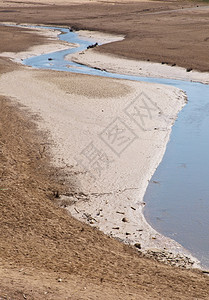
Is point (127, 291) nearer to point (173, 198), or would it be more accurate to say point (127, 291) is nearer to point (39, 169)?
point (173, 198)

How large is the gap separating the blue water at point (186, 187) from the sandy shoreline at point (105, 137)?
0.97 feet

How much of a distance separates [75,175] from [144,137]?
13.7 ft

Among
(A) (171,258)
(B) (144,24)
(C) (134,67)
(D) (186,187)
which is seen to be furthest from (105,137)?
(B) (144,24)

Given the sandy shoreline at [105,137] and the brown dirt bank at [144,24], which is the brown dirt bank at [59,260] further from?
the brown dirt bank at [144,24]

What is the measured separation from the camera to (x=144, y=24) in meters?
Answer: 47.8

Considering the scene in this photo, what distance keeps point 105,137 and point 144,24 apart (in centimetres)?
3427

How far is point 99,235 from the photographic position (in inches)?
380

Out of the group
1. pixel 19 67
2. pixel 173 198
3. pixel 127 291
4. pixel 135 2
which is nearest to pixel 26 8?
pixel 135 2

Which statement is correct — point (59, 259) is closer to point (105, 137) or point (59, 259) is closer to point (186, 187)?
point (186, 187)

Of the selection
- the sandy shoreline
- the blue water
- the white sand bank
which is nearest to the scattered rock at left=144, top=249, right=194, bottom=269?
the sandy shoreline

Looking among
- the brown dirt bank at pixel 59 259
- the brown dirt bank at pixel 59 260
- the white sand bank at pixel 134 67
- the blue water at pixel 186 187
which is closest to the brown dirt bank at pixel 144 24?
the white sand bank at pixel 134 67

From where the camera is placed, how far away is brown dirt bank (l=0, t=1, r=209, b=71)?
32000 mm

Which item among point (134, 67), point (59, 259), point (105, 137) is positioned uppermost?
point (134, 67)

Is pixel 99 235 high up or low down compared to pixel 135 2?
down
